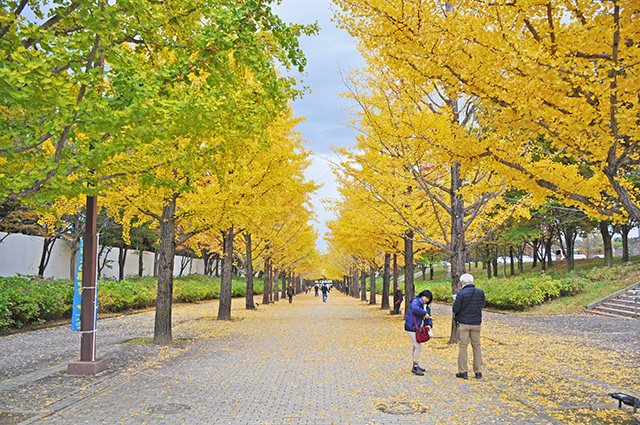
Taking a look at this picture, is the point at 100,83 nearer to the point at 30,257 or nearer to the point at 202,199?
the point at 202,199

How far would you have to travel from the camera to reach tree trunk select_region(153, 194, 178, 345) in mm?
10637

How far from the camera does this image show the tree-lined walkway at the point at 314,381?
518cm

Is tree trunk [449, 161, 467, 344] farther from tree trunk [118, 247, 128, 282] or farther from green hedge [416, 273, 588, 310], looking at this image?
tree trunk [118, 247, 128, 282]

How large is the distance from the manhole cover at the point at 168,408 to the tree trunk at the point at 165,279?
17.6ft

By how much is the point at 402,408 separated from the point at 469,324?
7.84 feet

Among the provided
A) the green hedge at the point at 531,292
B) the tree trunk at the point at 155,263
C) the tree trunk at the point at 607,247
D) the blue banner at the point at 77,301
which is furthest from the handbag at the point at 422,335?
the tree trunk at the point at 155,263

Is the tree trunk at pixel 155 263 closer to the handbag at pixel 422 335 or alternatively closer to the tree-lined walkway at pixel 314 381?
the tree-lined walkway at pixel 314 381

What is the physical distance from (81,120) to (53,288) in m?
12.6

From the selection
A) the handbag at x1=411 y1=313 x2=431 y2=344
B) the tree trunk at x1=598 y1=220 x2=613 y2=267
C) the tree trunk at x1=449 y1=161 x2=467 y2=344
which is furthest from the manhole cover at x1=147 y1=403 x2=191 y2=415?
the tree trunk at x1=598 y1=220 x2=613 y2=267

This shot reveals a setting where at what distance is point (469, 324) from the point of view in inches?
288

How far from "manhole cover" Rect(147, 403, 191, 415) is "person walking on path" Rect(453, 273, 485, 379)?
4225mm

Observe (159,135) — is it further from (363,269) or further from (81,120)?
(363,269)

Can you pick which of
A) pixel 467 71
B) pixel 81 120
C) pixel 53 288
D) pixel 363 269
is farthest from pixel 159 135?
pixel 363 269

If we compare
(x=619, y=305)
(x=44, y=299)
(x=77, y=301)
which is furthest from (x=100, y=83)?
(x=619, y=305)
